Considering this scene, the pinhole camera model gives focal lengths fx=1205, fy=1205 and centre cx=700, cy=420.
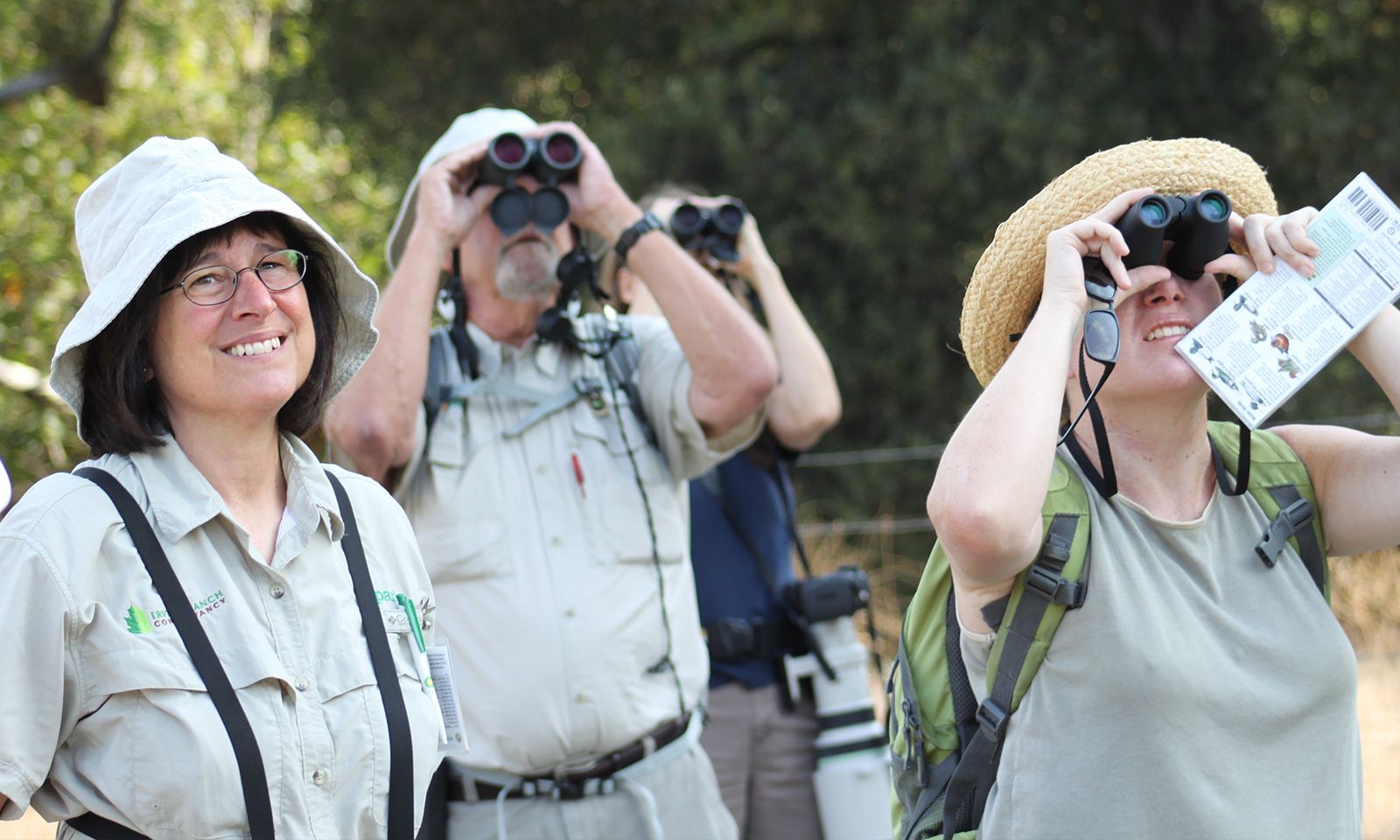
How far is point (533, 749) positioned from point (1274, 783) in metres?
1.31

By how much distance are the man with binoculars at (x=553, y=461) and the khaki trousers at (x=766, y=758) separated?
1.05ft

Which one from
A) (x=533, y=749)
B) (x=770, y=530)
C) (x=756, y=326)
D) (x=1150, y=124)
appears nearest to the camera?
(x=533, y=749)

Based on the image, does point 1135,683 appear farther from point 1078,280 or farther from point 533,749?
point 533,749

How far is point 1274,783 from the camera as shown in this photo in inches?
63.1

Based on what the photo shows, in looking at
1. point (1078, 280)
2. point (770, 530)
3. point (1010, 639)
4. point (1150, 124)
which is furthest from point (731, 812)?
point (1150, 124)

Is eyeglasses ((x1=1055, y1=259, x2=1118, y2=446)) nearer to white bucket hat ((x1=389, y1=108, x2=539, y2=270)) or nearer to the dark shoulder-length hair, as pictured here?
the dark shoulder-length hair

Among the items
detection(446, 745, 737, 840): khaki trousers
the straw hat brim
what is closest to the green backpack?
the straw hat brim

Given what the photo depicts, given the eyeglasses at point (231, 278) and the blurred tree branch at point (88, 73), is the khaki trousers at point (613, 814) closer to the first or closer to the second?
the eyeglasses at point (231, 278)

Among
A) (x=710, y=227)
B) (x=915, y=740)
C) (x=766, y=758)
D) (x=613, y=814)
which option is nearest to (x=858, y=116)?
(x=710, y=227)

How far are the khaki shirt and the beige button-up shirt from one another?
1.94 ft

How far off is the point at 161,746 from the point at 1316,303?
1696 millimetres

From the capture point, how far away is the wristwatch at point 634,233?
273 centimetres

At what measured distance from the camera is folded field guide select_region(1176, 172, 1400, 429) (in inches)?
A: 68.4

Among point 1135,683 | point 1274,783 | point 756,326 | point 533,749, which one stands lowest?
point 533,749
